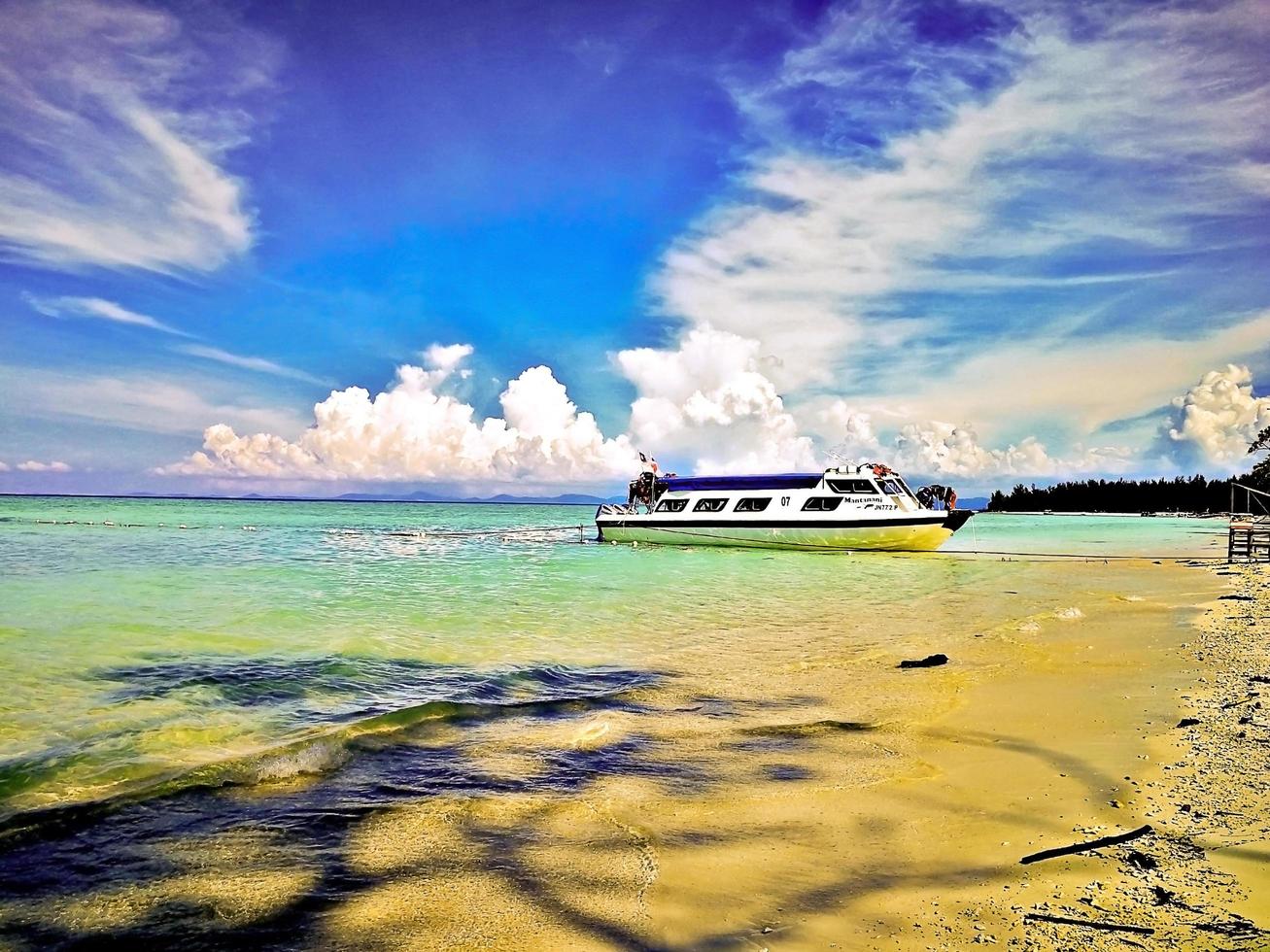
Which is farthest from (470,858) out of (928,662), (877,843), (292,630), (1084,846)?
(292,630)

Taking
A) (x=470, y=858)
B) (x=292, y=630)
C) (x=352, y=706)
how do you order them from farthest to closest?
(x=292, y=630) < (x=352, y=706) < (x=470, y=858)

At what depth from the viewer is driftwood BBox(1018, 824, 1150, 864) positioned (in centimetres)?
436

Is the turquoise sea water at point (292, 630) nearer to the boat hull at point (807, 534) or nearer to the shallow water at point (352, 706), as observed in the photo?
the shallow water at point (352, 706)

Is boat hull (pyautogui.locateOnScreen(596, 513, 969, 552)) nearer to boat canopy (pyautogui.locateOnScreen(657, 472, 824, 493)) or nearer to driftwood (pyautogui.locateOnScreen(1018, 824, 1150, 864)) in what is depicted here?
boat canopy (pyautogui.locateOnScreen(657, 472, 824, 493))

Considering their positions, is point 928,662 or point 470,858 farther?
point 928,662

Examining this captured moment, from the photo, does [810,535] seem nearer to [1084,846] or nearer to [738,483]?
[738,483]

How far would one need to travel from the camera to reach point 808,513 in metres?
39.6

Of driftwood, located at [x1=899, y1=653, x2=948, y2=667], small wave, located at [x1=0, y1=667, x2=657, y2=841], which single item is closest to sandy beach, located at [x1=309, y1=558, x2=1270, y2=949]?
small wave, located at [x1=0, y1=667, x2=657, y2=841]

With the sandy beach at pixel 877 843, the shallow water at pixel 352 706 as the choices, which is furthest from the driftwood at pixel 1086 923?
the shallow water at pixel 352 706

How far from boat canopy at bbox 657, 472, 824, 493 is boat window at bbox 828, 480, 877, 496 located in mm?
797

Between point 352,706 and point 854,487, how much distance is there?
111ft

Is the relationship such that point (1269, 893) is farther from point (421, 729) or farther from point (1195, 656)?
point (1195, 656)

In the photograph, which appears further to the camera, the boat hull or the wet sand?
the boat hull

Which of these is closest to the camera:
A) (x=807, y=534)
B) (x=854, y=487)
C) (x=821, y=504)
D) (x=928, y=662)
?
(x=928, y=662)
